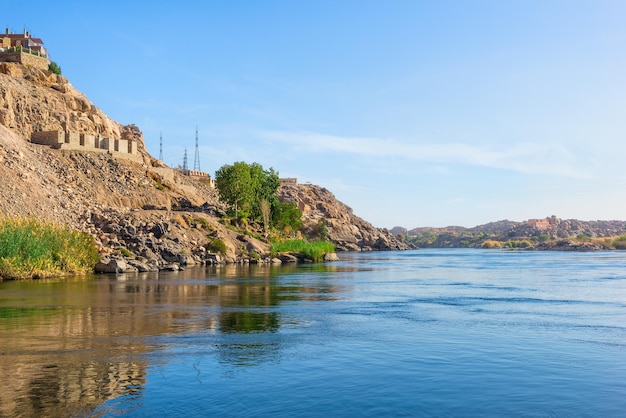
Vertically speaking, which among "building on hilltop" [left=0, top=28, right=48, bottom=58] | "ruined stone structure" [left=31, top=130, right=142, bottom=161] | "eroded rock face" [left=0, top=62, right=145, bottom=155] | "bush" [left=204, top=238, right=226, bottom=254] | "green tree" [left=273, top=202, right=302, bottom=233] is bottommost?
"bush" [left=204, top=238, right=226, bottom=254]

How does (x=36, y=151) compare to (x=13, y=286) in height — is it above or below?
above

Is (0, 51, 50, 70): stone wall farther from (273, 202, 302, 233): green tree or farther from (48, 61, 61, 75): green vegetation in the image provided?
(273, 202, 302, 233): green tree

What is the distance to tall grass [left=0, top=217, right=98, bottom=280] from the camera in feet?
173

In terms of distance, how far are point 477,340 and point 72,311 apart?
804 inches

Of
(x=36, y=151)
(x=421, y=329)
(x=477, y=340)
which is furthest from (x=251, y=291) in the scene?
(x=36, y=151)

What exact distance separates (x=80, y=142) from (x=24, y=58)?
33117 millimetres

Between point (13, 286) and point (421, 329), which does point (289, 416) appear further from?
point (13, 286)

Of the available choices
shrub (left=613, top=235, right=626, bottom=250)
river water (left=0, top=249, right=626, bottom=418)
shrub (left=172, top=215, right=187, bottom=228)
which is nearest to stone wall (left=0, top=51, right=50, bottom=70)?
shrub (left=172, top=215, right=187, bottom=228)

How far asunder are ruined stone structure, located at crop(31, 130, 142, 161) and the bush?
1234 inches

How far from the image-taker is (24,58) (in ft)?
407

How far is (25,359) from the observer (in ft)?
66.7

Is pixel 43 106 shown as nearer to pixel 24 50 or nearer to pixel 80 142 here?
pixel 80 142

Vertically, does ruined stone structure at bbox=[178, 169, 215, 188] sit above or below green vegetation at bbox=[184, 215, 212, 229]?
above

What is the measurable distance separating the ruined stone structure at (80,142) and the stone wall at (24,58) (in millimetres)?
28522
